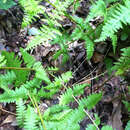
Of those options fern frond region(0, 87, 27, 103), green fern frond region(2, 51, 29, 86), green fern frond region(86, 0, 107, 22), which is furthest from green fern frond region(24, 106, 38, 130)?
green fern frond region(86, 0, 107, 22)

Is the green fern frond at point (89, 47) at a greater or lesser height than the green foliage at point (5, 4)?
lesser

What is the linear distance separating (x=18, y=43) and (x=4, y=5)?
67 cm

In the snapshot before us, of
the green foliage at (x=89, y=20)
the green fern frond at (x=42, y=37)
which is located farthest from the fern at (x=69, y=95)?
the green fern frond at (x=42, y=37)

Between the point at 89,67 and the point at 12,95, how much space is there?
144 centimetres

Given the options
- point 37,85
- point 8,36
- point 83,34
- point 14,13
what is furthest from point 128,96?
point 14,13

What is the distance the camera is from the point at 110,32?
1800mm

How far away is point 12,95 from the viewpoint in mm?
1925

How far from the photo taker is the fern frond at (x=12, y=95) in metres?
1.90

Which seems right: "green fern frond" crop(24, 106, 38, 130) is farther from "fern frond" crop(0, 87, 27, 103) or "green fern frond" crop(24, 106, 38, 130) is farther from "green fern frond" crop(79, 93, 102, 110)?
"green fern frond" crop(79, 93, 102, 110)

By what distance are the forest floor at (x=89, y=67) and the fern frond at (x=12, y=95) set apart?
0.60m

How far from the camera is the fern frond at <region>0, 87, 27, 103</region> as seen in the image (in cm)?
190

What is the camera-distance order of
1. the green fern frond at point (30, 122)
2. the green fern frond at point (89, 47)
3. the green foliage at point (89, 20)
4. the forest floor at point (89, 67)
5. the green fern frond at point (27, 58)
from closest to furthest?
the green fern frond at point (30, 122)
the green foliage at point (89, 20)
the green fern frond at point (27, 58)
the green fern frond at point (89, 47)
the forest floor at point (89, 67)

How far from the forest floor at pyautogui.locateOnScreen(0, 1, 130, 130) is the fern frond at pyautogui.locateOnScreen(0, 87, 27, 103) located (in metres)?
0.60

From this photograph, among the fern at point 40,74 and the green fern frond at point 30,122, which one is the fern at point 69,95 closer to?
the fern at point 40,74
